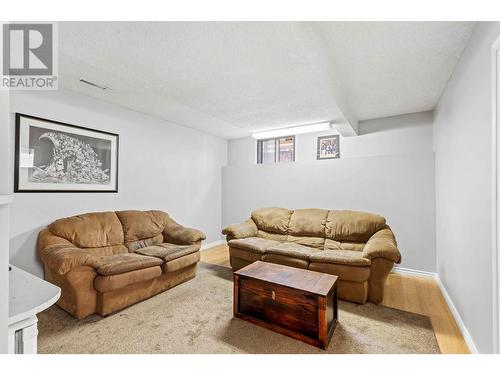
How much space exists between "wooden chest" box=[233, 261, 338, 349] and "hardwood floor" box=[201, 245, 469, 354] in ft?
2.87

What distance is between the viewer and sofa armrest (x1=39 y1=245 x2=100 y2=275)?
6.59ft

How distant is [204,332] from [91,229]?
184 centimetres

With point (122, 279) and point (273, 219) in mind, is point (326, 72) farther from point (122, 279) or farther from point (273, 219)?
point (122, 279)

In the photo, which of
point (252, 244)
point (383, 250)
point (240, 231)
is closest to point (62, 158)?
point (240, 231)

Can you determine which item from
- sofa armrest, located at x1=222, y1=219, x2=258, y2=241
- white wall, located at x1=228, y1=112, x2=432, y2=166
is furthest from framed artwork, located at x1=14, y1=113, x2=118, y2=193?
white wall, located at x1=228, y1=112, x2=432, y2=166

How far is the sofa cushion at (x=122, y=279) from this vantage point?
215 cm

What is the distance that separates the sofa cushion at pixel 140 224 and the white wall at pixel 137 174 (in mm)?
291

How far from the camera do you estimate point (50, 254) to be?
217 centimetres

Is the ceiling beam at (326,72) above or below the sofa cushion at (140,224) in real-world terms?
above

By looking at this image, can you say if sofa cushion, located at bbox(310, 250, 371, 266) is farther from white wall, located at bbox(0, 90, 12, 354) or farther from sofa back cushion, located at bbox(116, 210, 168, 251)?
white wall, located at bbox(0, 90, 12, 354)

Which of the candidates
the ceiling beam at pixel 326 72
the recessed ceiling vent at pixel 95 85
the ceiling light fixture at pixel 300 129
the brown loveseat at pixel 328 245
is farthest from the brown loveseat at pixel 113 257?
the ceiling beam at pixel 326 72

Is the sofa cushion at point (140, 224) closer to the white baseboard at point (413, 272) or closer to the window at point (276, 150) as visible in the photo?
the window at point (276, 150)

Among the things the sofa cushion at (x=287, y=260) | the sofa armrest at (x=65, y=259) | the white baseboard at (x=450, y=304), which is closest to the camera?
the white baseboard at (x=450, y=304)
